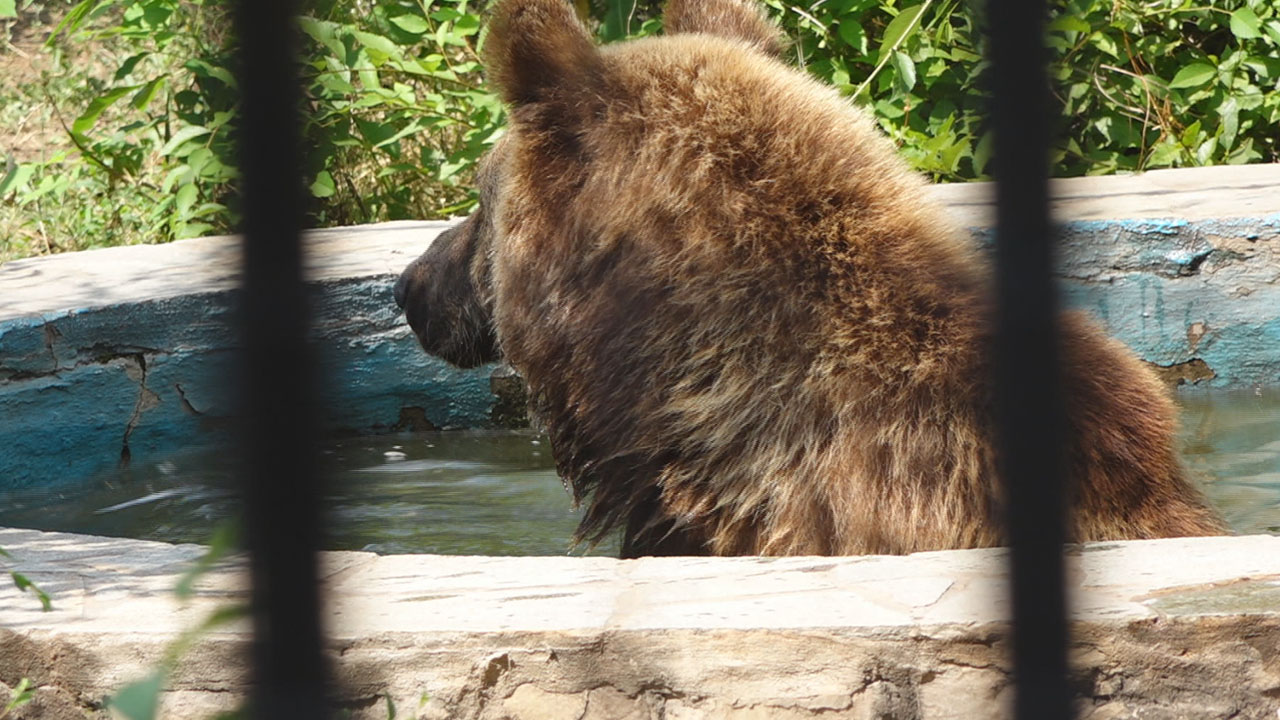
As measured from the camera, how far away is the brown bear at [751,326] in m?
2.67

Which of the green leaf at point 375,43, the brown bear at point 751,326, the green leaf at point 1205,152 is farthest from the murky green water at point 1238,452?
the green leaf at point 375,43

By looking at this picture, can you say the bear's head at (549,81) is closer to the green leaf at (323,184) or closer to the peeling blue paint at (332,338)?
the peeling blue paint at (332,338)

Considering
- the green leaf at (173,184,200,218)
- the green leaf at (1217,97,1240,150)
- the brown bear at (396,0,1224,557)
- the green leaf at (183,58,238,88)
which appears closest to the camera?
the brown bear at (396,0,1224,557)

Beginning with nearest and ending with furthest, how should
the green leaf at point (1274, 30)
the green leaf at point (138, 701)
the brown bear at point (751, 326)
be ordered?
the green leaf at point (138, 701) → the brown bear at point (751, 326) → the green leaf at point (1274, 30)

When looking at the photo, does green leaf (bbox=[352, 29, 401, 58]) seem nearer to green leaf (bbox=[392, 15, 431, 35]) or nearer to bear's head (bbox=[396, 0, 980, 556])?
green leaf (bbox=[392, 15, 431, 35])

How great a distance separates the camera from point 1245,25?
7.36 metres

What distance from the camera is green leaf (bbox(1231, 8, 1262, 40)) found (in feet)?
24.1

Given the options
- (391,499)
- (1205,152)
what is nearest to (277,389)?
(391,499)

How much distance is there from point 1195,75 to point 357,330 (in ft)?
15.0

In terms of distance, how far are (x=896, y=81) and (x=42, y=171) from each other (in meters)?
5.02

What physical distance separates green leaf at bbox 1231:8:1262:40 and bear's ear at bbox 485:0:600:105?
5.33m

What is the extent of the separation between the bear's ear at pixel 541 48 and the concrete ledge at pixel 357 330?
2.24 m

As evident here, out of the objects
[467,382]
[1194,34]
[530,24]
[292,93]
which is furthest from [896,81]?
[292,93]

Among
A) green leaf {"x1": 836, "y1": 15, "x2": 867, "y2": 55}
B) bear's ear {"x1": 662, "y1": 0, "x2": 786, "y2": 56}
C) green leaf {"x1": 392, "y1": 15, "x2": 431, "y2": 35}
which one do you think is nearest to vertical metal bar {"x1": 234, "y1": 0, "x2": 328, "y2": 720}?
bear's ear {"x1": 662, "y1": 0, "x2": 786, "y2": 56}
